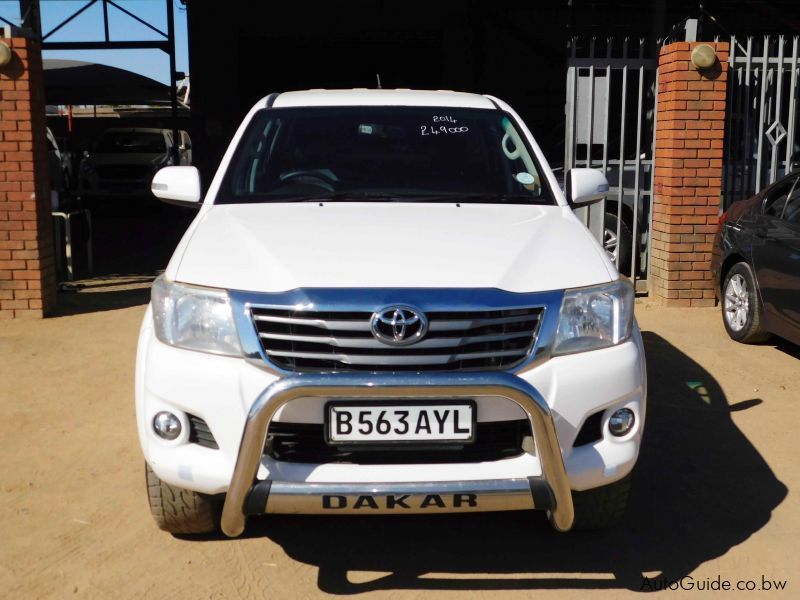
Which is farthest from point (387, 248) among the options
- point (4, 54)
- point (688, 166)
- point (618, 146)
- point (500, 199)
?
point (618, 146)

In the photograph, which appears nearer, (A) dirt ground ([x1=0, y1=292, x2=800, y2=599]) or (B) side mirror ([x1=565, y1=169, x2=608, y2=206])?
(A) dirt ground ([x1=0, y1=292, x2=800, y2=599])

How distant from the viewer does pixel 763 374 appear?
6.19m

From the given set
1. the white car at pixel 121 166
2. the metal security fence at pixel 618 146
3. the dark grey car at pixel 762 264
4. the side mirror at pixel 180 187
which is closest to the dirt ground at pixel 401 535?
the dark grey car at pixel 762 264

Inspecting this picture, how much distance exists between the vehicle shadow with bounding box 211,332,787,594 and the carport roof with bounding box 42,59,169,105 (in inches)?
624

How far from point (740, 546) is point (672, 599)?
0.57m

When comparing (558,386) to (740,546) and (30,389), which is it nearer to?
(740,546)

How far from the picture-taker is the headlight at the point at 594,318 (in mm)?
3162

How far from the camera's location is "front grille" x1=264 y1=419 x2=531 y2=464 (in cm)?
307

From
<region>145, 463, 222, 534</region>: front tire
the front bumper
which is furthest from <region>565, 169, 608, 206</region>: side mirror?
<region>145, 463, 222, 534</region>: front tire

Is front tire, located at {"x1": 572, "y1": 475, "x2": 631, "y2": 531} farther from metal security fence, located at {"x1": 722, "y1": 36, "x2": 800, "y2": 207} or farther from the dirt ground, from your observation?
metal security fence, located at {"x1": 722, "y1": 36, "x2": 800, "y2": 207}

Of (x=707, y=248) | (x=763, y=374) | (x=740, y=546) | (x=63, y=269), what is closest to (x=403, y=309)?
(x=740, y=546)

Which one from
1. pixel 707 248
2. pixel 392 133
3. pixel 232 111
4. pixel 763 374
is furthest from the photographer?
pixel 232 111

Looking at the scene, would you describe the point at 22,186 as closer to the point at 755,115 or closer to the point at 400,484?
the point at 400,484

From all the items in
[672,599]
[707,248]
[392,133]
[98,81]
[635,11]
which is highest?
[635,11]
